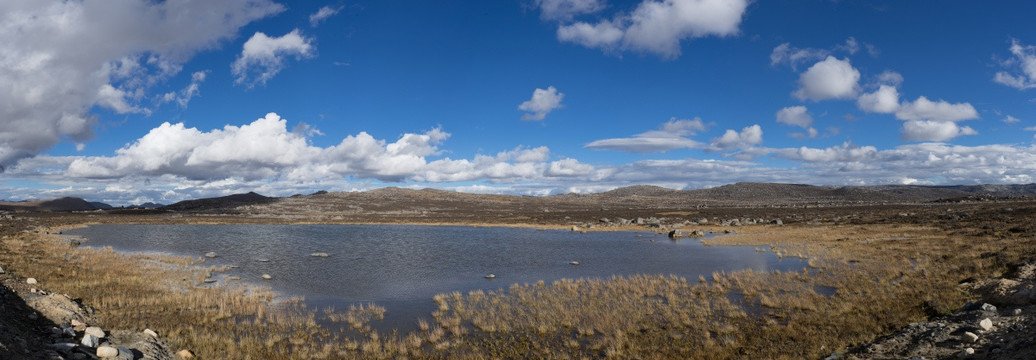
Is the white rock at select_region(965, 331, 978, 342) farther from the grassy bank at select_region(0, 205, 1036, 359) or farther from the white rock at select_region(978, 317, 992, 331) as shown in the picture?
the grassy bank at select_region(0, 205, 1036, 359)

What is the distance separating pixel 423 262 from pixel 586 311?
2263 cm

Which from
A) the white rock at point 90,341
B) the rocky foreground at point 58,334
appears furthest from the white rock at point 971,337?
the white rock at point 90,341

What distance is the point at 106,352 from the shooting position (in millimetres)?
13344

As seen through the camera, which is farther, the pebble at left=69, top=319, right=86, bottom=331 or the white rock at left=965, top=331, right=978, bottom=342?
the pebble at left=69, top=319, right=86, bottom=331

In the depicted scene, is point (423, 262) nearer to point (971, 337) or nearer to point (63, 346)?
point (63, 346)

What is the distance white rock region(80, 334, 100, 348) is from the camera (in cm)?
1389

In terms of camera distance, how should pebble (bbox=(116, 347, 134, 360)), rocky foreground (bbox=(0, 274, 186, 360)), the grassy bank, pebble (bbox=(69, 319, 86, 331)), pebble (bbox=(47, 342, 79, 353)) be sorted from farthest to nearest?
the grassy bank → pebble (bbox=(69, 319, 86, 331)) → pebble (bbox=(116, 347, 134, 360)) → pebble (bbox=(47, 342, 79, 353)) → rocky foreground (bbox=(0, 274, 186, 360))

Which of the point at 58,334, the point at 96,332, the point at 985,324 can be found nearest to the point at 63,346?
the point at 58,334

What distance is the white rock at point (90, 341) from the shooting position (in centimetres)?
1389

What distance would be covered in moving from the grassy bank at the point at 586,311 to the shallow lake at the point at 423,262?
99.7 inches

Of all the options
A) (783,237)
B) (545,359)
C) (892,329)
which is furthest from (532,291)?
(783,237)

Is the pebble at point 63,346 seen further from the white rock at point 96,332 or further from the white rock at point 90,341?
the white rock at point 96,332

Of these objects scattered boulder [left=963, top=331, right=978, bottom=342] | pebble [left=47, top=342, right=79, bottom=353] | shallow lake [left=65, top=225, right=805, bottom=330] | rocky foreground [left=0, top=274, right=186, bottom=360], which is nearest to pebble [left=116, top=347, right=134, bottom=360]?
rocky foreground [left=0, top=274, right=186, bottom=360]

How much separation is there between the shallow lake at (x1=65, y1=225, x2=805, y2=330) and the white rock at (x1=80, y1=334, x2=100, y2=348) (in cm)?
918
